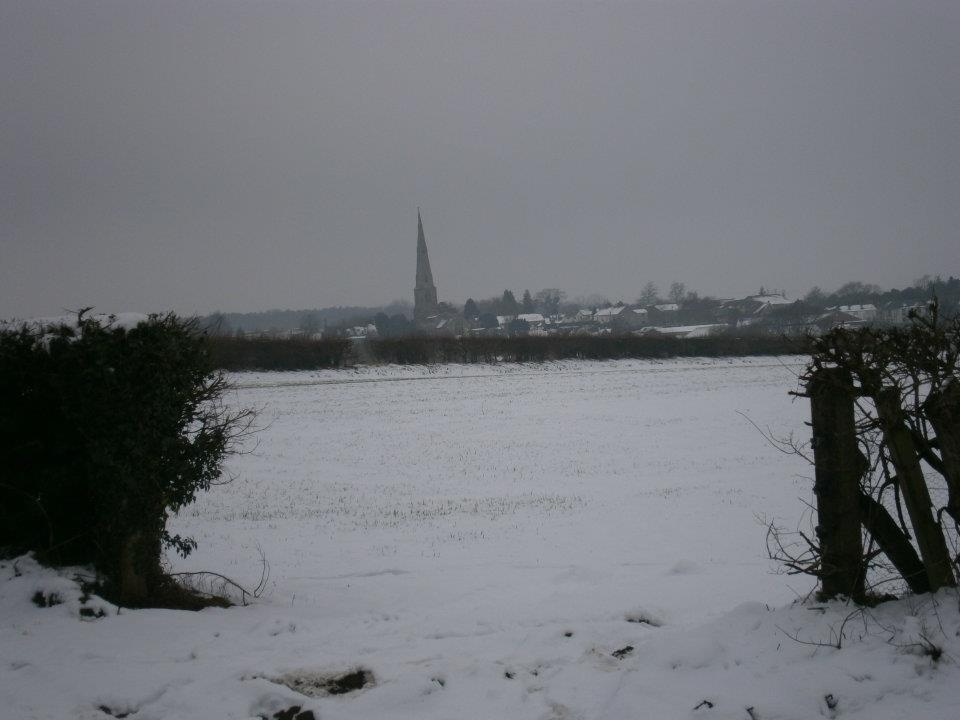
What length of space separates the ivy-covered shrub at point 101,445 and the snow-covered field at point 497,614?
422mm

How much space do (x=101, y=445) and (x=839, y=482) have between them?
5.83 metres

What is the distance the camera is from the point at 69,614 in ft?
18.2

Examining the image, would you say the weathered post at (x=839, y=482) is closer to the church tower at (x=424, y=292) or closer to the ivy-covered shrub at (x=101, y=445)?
the ivy-covered shrub at (x=101, y=445)

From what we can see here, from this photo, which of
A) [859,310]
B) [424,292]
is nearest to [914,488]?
[859,310]

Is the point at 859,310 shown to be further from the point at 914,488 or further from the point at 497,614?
the point at 914,488

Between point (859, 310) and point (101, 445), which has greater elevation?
point (859, 310)

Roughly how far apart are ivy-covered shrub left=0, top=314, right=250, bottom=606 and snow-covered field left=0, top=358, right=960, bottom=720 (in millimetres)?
422

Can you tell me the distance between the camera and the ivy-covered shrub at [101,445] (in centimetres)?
582

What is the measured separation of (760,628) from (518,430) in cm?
1888

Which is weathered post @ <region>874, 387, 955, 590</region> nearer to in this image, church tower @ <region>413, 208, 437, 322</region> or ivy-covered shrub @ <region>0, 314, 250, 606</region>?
ivy-covered shrub @ <region>0, 314, 250, 606</region>

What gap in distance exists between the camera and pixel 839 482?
14.5 feet

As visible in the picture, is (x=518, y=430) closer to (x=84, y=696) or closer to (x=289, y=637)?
(x=289, y=637)

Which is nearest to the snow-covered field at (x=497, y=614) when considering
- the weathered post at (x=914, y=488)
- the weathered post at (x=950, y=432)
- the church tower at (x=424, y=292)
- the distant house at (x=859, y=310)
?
the weathered post at (x=914, y=488)

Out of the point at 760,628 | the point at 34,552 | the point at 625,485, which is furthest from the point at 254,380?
the point at 760,628
